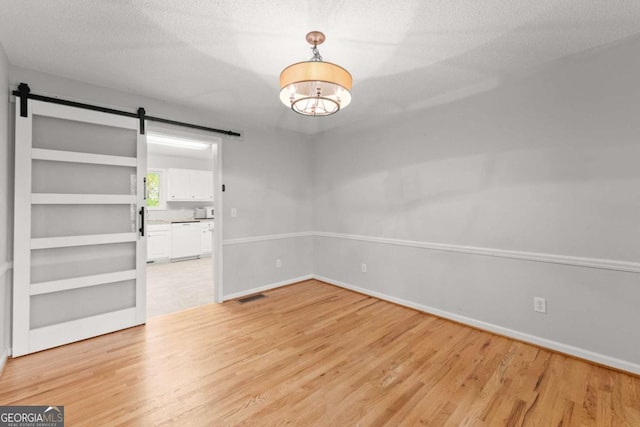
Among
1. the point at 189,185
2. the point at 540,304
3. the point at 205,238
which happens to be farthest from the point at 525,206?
the point at 189,185

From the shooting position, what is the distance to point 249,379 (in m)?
2.13

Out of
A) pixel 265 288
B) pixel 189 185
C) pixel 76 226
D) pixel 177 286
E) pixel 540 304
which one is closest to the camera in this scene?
pixel 540 304

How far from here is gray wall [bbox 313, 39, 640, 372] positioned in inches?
88.5

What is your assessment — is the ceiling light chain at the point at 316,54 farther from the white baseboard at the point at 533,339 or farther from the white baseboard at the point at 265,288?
the white baseboard at the point at 265,288

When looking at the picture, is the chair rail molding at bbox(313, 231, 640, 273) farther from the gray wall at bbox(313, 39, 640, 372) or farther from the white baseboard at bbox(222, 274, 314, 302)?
the white baseboard at bbox(222, 274, 314, 302)

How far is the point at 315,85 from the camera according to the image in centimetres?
184

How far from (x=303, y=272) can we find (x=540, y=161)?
3.55 m

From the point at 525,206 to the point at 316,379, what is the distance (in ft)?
8.05

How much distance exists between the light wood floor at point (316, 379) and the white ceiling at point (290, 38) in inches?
99.7

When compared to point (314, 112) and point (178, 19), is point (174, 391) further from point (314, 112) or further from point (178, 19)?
point (178, 19)

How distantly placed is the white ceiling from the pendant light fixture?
0.35 metres

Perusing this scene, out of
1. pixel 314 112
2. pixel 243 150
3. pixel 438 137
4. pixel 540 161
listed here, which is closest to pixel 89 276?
pixel 243 150

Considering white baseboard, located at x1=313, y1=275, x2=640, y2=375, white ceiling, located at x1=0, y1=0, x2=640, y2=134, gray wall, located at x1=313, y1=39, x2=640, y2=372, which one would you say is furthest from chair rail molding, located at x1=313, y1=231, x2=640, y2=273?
white ceiling, located at x1=0, y1=0, x2=640, y2=134

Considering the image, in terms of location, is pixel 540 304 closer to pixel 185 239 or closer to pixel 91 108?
pixel 91 108
